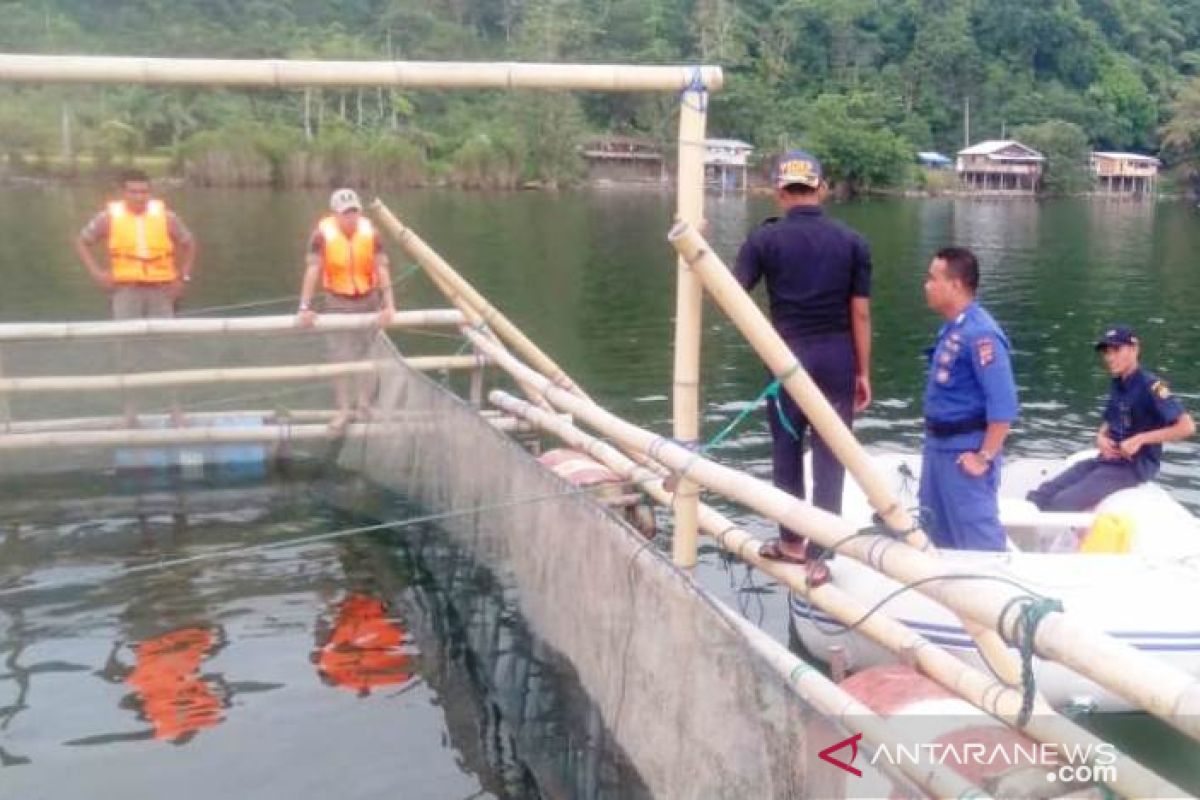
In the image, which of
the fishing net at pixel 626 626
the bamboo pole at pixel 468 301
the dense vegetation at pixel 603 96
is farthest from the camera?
the dense vegetation at pixel 603 96

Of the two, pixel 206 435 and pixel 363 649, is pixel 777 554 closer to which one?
pixel 363 649

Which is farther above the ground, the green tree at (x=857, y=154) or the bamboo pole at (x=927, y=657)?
the green tree at (x=857, y=154)

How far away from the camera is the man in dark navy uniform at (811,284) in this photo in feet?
20.8

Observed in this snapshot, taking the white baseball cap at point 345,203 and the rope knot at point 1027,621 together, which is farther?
the white baseball cap at point 345,203

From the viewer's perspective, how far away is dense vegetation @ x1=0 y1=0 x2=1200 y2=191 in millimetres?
75000

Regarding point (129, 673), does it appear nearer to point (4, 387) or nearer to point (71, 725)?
point (71, 725)

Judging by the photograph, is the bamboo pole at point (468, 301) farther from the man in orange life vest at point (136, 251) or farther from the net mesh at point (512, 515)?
the man in orange life vest at point (136, 251)

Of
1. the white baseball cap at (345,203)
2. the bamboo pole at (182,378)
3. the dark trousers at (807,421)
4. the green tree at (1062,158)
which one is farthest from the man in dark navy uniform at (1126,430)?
the green tree at (1062,158)

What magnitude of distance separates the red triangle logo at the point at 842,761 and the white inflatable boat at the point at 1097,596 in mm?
2460

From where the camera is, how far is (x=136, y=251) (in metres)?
11.0

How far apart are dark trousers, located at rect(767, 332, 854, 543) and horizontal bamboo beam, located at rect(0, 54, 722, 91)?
1542 millimetres

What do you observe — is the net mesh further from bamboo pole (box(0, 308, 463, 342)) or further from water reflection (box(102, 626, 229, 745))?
water reflection (box(102, 626, 229, 745))

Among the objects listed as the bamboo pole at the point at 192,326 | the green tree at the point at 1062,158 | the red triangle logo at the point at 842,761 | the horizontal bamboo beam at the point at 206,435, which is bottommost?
the red triangle logo at the point at 842,761

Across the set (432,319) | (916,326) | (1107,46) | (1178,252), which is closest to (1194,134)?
(1107,46)
